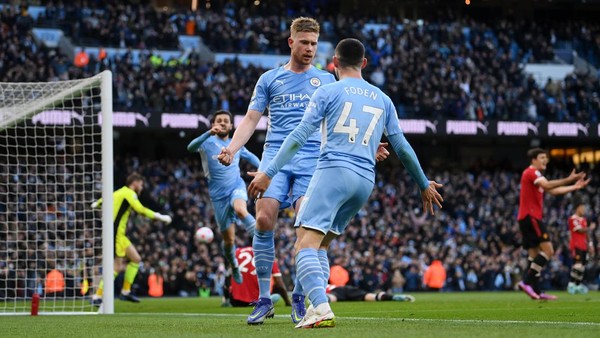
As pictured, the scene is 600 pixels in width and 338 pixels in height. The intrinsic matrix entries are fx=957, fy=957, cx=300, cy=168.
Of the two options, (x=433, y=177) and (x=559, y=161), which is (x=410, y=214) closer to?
(x=433, y=177)

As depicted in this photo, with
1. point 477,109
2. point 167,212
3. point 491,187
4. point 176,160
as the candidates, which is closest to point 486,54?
point 477,109

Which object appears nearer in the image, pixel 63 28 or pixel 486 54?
pixel 63 28

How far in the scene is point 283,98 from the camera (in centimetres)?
831

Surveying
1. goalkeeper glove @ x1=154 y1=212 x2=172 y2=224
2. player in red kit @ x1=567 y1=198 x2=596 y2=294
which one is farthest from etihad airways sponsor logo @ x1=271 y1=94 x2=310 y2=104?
player in red kit @ x1=567 y1=198 x2=596 y2=294

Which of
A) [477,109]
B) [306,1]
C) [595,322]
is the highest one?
[306,1]

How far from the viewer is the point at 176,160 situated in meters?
33.8

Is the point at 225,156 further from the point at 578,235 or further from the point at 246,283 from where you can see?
the point at 578,235

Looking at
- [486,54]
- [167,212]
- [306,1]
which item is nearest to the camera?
[167,212]

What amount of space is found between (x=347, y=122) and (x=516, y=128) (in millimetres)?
29013

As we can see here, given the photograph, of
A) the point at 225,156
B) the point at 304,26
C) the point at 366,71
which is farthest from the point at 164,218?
the point at 366,71

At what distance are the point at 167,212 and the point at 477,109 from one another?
1274 cm

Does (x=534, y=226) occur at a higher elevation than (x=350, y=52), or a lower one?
lower

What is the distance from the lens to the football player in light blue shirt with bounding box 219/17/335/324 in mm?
7988

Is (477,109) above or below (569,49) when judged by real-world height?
below
